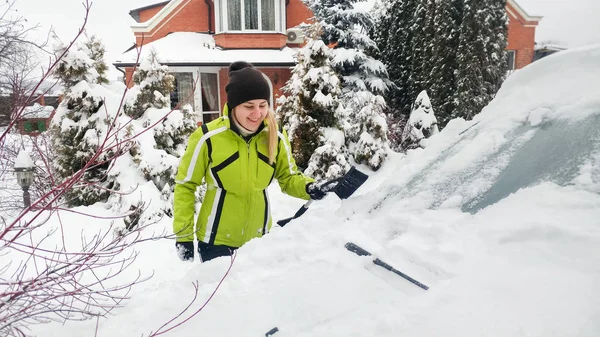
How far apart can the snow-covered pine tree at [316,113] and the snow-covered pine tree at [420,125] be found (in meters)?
3.09

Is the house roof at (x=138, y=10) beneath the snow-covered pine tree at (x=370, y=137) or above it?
above

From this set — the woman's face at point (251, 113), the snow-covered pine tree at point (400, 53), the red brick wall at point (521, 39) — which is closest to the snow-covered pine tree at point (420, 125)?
the snow-covered pine tree at point (400, 53)

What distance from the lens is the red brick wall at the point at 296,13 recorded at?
1491 centimetres

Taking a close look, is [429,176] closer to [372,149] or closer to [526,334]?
[526,334]

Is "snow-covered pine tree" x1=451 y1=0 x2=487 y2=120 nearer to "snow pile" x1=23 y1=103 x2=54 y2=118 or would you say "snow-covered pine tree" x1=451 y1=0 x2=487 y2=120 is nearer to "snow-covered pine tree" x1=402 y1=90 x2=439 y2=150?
"snow-covered pine tree" x1=402 y1=90 x2=439 y2=150

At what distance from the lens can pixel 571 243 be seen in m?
1.20

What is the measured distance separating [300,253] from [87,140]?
5900 millimetres

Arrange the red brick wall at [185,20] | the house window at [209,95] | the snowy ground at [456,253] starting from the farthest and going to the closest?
1. the red brick wall at [185,20]
2. the house window at [209,95]
3. the snowy ground at [456,253]

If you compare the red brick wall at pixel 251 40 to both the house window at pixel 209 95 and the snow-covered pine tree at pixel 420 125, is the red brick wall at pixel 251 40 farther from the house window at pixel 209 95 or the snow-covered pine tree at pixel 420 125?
the snow-covered pine tree at pixel 420 125

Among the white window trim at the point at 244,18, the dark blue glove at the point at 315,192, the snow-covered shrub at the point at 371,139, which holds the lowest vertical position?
the snow-covered shrub at the point at 371,139

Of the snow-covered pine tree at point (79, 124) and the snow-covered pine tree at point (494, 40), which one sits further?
the snow-covered pine tree at point (494, 40)

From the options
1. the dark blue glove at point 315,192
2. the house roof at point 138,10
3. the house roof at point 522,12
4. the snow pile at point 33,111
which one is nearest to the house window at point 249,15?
the house roof at point 138,10

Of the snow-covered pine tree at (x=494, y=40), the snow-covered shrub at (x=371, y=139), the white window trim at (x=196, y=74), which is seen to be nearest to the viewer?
the snow-covered shrub at (x=371, y=139)

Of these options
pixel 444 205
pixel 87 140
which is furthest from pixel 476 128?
pixel 87 140
